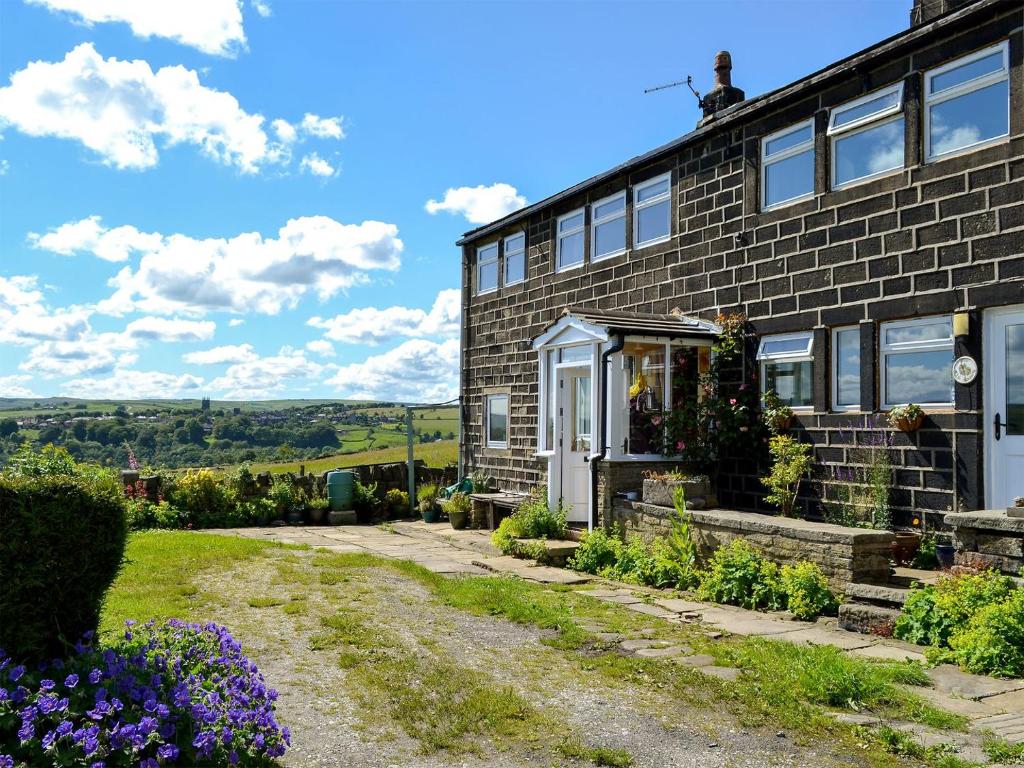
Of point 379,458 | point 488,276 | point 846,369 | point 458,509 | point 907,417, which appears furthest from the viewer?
point 379,458

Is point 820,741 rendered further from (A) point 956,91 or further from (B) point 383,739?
(A) point 956,91

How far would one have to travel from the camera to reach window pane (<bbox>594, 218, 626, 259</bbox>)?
1511 centimetres

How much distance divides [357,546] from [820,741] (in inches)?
413

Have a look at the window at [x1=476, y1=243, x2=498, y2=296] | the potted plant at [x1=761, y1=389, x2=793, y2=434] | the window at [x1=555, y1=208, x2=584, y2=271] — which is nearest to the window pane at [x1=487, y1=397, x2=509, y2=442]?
the window at [x1=476, y1=243, x2=498, y2=296]

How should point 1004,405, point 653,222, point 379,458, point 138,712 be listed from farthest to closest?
point 379,458 → point 653,222 → point 1004,405 → point 138,712

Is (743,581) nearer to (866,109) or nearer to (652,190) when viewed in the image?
(866,109)

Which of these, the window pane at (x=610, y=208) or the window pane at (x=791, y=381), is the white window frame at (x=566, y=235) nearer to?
the window pane at (x=610, y=208)

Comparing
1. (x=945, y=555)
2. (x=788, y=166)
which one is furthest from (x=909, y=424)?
(x=788, y=166)

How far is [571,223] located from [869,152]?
6.95 metres

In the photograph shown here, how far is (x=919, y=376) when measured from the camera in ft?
32.5

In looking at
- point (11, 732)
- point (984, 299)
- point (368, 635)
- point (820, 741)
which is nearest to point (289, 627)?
point (368, 635)

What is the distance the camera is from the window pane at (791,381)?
11.3 metres

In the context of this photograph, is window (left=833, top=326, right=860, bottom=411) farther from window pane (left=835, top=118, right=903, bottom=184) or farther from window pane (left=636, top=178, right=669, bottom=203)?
window pane (left=636, top=178, right=669, bottom=203)

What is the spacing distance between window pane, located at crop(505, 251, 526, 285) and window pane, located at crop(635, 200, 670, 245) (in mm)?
4083
